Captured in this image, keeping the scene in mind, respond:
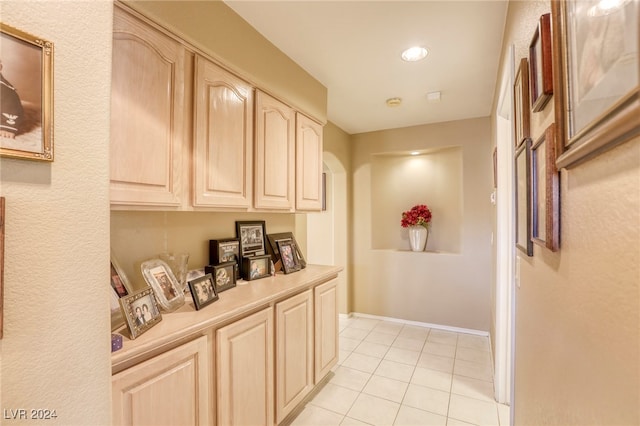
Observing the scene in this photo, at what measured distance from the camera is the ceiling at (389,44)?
1610 mm

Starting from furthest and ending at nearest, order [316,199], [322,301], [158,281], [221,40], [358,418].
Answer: [316,199]
[322,301]
[358,418]
[221,40]
[158,281]

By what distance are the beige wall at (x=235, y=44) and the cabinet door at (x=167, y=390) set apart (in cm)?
143

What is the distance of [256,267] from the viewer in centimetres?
200

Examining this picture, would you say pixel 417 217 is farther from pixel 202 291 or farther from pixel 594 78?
pixel 594 78

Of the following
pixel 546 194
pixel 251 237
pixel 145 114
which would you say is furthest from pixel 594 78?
pixel 251 237

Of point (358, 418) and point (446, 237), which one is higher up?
point (446, 237)

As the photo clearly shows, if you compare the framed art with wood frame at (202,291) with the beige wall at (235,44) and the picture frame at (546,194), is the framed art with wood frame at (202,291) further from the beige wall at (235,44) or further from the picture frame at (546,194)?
the picture frame at (546,194)

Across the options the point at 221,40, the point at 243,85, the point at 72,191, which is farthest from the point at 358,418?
the point at 221,40

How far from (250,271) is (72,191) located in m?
1.31


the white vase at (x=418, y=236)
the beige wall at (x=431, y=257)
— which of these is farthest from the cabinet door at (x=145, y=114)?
the white vase at (x=418, y=236)

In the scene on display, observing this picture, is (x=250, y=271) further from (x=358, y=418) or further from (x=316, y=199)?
(x=358, y=418)

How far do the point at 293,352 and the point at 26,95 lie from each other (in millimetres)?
1751

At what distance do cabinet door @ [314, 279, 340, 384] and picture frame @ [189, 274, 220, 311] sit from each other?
84 centimetres

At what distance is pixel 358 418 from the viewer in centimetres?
195
